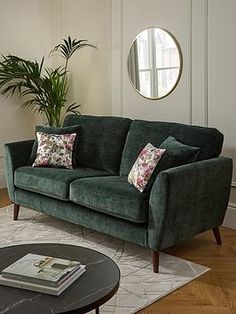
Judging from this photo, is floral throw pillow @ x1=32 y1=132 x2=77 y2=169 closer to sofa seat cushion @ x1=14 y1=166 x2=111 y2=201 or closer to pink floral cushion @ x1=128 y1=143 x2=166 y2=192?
sofa seat cushion @ x1=14 y1=166 x2=111 y2=201

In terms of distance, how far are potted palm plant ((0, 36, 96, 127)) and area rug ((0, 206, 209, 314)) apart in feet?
4.19

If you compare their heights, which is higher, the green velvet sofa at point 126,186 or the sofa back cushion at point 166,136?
the sofa back cushion at point 166,136

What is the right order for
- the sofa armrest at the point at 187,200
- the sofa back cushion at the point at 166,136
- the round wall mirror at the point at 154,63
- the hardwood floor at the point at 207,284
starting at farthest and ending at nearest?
the round wall mirror at the point at 154,63 < the sofa back cushion at the point at 166,136 < the sofa armrest at the point at 187,200 < the hardwood floor at the point at 207,284

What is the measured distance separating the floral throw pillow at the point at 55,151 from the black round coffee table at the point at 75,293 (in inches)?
67.4

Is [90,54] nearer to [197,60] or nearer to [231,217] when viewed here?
[197,60]

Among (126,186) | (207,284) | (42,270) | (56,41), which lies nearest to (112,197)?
(126,186)

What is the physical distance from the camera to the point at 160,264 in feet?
10.2

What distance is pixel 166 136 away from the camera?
3.60 m

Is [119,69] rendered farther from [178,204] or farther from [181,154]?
[178,204]

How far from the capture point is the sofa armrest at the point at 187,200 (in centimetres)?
287

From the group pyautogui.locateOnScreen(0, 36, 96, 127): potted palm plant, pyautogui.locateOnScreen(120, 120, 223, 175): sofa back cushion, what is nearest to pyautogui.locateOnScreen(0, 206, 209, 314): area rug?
pyautogui.locateOnScreen(120, 120, 223, 175): sofa back cushion

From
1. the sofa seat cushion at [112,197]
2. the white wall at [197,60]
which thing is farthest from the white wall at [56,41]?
the sofa seat cushion at [112,197]

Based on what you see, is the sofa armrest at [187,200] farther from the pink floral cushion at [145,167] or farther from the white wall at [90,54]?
the white wall at [90,54]

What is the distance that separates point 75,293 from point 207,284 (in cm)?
118
